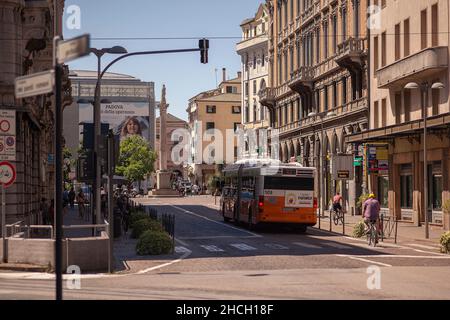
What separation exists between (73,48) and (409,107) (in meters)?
38.7

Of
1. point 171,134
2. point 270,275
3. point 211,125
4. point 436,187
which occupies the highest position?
point 171,134

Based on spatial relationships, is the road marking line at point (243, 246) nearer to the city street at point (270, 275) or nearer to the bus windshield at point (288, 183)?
the city street at point (270, 275)

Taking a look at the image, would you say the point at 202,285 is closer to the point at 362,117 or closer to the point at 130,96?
the point at 362,117

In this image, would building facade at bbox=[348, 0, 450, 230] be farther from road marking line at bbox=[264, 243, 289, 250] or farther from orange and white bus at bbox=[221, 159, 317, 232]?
road marking line at bbox=[264, 243, 289, 250]

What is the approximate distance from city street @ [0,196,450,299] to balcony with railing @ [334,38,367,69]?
2394 cm

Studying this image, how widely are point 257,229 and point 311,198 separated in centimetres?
411

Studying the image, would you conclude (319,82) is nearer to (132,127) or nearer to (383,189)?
(383,189)

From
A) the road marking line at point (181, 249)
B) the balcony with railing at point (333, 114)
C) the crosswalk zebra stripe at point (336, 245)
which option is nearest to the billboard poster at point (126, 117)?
the balcony with railing at point (333, 114)

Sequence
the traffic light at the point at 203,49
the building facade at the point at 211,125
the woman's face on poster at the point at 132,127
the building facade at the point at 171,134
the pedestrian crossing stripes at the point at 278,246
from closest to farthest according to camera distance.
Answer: the pedestrian crossing stripes at the point at 278,246
the traffic light at the point at 203,49
the building facade at the point at 211,125
the woman's face on poster at the point at 132,127
the building facade at the point at 171,134

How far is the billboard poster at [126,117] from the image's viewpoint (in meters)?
144

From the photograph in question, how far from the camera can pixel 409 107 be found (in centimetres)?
4550

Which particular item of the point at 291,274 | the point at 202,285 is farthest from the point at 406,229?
the point at 202,285

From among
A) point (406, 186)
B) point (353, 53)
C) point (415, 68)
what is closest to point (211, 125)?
point (353, 53)

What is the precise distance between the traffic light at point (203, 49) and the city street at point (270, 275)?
20.8ft
